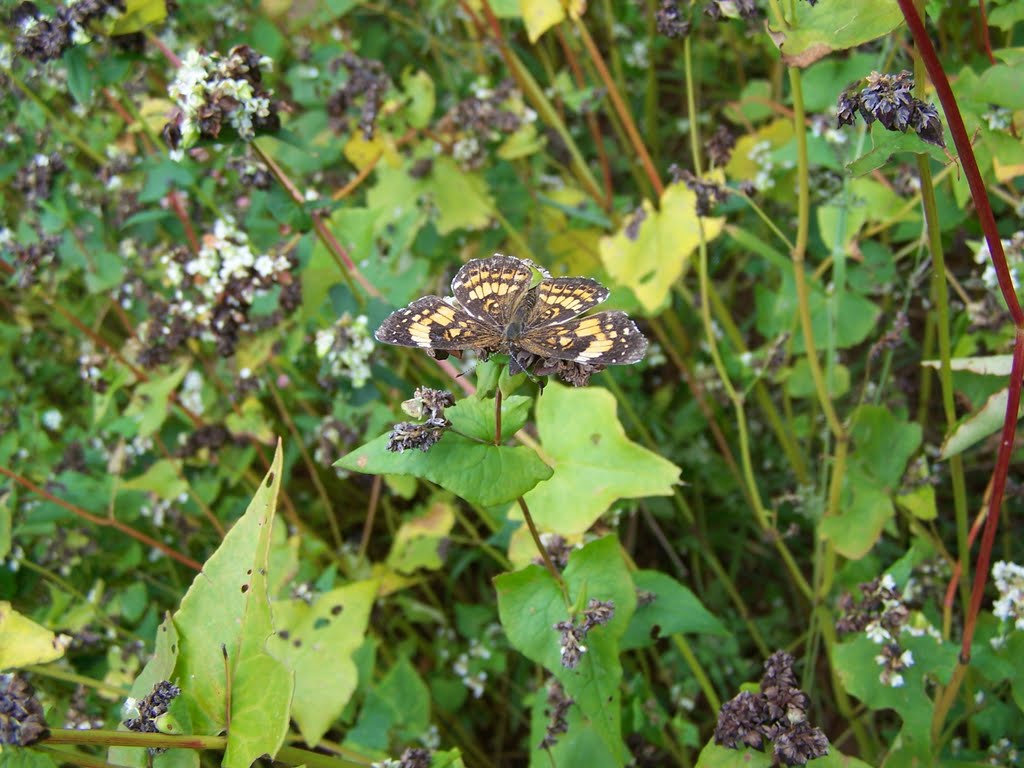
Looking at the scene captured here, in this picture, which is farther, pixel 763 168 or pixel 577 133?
pixel 577 133

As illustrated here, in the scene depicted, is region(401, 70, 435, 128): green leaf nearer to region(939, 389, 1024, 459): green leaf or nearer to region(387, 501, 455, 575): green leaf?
region(387, 501, 455, 575): green leaf

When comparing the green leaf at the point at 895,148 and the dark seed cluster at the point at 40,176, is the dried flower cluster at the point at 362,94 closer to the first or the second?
the dark seed cluster at the point at 40,176

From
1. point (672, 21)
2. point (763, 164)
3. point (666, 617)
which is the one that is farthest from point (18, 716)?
point (763, 164)

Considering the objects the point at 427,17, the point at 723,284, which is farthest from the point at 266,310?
the point at 723,284

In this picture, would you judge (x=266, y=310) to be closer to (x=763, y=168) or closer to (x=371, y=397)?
(x=371, y=397)

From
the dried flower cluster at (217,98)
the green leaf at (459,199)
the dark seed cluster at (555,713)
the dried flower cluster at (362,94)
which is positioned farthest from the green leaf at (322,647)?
the dried flower cluster at (362,94)

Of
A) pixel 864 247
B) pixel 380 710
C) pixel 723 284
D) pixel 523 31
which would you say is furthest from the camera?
pixel 523 31
